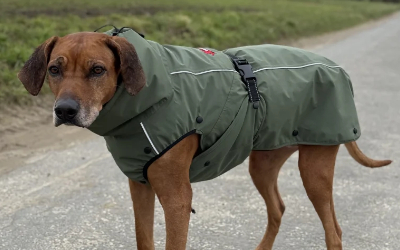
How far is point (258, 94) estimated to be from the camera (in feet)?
11.1

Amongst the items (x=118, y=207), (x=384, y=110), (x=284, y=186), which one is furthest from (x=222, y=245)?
(x=384, y=110)

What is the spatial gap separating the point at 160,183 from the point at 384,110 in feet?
20.7

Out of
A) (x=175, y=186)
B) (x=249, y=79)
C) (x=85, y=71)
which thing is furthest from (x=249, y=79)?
(x=85, y=71)

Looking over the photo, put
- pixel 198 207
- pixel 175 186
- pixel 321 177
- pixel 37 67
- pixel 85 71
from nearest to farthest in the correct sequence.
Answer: pixel 85 71
pixel 37 67
pixel 175 186
pixel 321 177
pixel 198 207

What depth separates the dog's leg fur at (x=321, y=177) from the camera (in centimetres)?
367

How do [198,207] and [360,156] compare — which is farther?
[198,207]

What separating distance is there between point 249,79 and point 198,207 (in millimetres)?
1810

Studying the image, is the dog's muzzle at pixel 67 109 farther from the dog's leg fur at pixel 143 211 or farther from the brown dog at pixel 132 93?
the dog's leg fur at pixel 143 211

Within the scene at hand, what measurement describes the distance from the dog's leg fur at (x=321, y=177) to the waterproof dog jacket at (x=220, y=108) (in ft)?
0.38

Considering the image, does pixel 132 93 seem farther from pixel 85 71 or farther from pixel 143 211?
pixel 143 211

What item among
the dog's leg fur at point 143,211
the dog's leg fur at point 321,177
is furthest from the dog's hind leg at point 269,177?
the dog's leg fur at point 143,211

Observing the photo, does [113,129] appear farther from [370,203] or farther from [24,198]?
[370,203]

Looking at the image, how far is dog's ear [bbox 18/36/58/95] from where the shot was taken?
9.34ft

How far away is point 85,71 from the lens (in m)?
2.70
